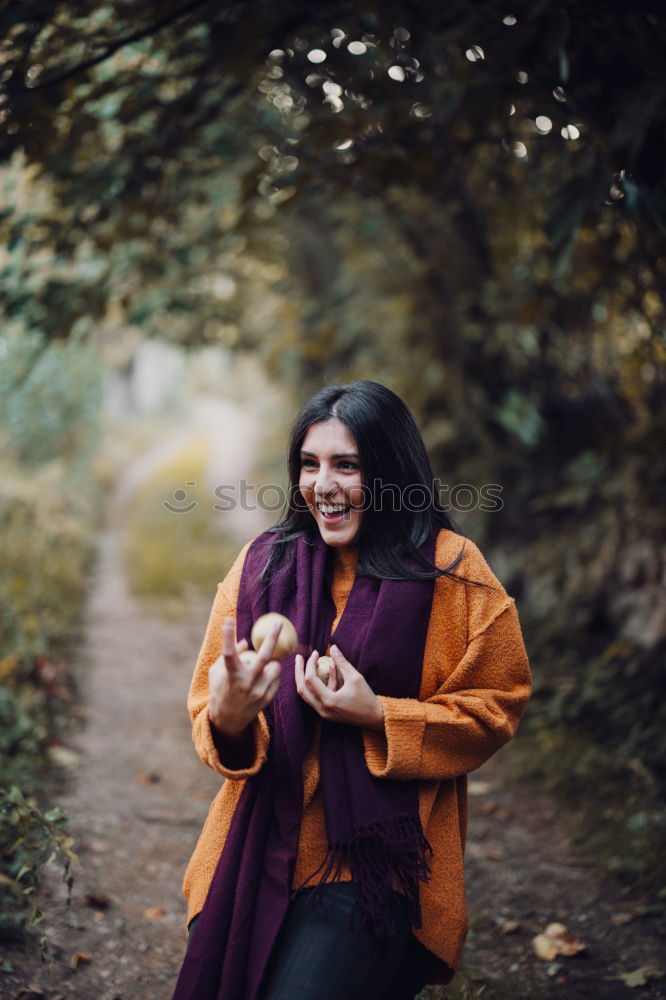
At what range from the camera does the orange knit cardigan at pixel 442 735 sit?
6.09 ft

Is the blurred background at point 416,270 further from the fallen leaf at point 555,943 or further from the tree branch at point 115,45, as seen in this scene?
the fallen leaf at point 555,943

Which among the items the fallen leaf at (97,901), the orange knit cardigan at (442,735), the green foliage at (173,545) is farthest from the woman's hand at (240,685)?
the green foliage at (173,545)

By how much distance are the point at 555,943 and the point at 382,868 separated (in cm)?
168

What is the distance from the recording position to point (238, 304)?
8.88m

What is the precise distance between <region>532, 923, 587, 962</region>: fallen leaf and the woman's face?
1.99 metres

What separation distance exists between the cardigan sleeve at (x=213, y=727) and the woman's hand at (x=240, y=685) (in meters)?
0.08

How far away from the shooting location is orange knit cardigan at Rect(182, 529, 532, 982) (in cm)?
186

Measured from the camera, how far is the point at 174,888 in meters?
3.48

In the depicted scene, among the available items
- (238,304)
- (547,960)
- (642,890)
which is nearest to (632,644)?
(642,890)

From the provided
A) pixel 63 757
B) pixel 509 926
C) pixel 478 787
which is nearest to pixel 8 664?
pixel 63 757

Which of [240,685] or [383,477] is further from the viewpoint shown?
[383,477]

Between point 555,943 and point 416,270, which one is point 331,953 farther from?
point 416,270

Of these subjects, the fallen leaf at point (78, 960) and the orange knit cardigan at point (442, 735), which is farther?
the fallen leaf at point (78, 960)

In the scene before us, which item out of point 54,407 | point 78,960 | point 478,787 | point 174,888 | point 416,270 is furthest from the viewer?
point 54,407
